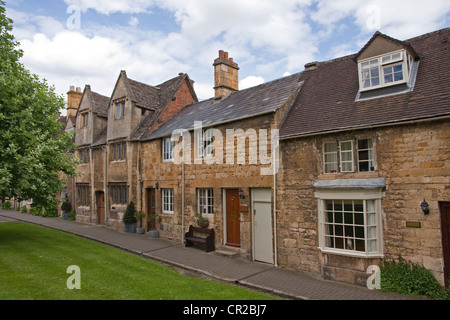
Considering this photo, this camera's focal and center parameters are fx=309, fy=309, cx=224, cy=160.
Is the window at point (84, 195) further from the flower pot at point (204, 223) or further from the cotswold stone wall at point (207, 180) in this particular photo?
the flower pot at point (204, 223)

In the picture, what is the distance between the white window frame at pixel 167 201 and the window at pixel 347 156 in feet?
A: 29.5

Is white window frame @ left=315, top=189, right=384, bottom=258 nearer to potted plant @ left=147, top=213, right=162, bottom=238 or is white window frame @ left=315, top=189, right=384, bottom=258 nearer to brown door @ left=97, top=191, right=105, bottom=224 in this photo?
potted plant @ left=147, top=213, right=162, bottom=238

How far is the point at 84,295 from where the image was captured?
7340mm

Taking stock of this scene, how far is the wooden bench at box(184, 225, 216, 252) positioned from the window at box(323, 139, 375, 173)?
5.98 meters

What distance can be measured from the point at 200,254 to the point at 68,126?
1970cm

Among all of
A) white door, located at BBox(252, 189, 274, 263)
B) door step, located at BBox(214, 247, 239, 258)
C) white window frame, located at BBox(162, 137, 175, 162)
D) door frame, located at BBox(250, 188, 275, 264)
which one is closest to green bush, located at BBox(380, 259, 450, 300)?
door frame, located at BBox(250, 188, 275, 264)

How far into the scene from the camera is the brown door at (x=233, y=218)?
517 inches

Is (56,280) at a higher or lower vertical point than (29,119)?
lower

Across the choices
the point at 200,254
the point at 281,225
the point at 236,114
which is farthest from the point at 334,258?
the point at 236,114

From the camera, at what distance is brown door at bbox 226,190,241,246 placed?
517 inches

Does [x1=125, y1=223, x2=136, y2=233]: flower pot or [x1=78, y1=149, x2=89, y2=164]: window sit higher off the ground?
[x1=78, y1=149, x2=89, y2=164]: window

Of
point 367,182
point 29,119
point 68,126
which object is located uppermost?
point 68,126

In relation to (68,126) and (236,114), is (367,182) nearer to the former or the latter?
(236,114)

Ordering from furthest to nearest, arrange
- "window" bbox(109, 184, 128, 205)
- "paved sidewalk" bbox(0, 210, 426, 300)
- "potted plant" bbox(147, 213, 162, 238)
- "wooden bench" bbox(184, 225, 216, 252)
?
"window" bbox(109, 184, 128, 205) < "potted plant" bbox(147, 213, 162, 238) < "wooden bench" bbox(184, 225, 216, 252) < "paved sidewalk" bbox(0, 210, 426, 300)
